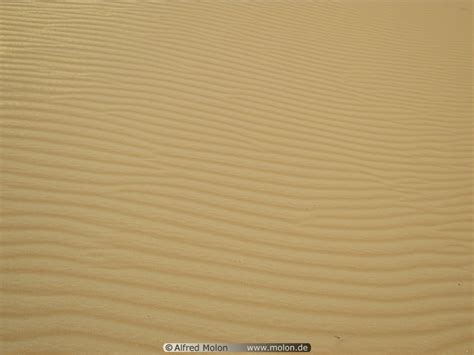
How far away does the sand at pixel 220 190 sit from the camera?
2127 millimetres

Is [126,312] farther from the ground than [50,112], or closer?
closer

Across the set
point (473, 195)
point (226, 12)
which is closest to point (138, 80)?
point (226, 12)

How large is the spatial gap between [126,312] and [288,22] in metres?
5.16

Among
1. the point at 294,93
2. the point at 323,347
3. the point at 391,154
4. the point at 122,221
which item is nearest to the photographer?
the point at 323,347

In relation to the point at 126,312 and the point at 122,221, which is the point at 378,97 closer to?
the point at 122,221

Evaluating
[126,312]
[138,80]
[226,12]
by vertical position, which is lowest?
[126,312]

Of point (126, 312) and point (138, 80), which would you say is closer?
point (126, 312)

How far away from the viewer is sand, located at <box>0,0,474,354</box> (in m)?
2.13

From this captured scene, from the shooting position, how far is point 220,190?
2.81 metres

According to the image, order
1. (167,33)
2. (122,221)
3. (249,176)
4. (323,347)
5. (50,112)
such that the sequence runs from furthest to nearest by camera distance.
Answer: (167,33), (50,112), (249,176), (122,221), (323,347)

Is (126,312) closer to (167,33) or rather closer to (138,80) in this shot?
(138,80)

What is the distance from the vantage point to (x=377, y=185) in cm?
313

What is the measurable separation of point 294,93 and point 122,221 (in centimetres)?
262

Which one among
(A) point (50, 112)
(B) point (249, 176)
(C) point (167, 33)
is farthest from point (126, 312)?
(C) point (167, 33)
